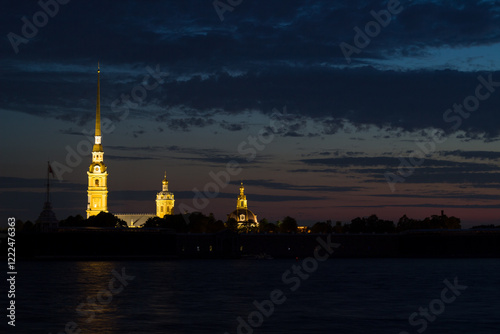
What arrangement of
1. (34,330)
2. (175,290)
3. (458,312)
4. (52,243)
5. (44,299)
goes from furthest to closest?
1. (52,243)
2. (175,290)
3. (44,299)
4. (458,312)
5. (34,330)

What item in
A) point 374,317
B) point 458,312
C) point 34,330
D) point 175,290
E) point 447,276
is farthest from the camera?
point 447,276

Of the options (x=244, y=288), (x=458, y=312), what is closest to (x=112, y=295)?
(x=244, y=288)

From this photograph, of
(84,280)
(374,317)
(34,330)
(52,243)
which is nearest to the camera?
(34,330)

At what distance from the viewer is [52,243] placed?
643 ft

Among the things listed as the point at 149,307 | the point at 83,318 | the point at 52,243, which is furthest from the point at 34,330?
the point at 52,243

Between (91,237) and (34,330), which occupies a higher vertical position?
(91,237)

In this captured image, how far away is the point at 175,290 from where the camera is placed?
8519 centimetres

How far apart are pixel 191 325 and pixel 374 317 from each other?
485 inches

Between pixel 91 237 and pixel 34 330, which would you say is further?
pixel 91 237

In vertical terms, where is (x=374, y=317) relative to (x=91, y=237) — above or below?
below

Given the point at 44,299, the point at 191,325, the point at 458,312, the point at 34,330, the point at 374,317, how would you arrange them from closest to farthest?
1. the point at 34,330
2. the point at 191,325
3. the point at 374,317
4. the point at 458,312
5. the point at 44,299

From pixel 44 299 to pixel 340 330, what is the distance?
1114 inches

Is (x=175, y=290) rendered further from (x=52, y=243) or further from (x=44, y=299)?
(x=52, y=243)

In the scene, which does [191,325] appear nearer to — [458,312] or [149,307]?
[149,307]
